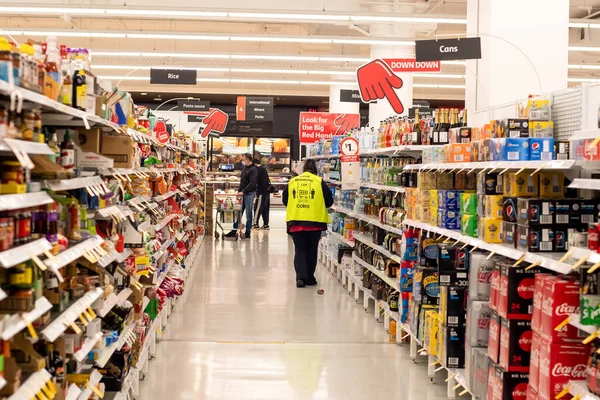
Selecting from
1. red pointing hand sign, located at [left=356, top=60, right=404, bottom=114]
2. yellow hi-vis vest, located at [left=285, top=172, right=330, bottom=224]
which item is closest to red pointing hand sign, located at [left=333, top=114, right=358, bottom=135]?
red pointing hand sign, located at [left=356, top=60, right=404, bottom=114]

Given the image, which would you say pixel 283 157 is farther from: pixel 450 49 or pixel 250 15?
pixel 450 49

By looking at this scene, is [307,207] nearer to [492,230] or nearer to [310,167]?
[310,167]

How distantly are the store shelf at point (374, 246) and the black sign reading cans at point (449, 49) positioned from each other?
2032 mm

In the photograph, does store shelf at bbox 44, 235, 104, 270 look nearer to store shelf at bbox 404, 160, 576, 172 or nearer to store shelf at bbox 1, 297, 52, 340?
store shelf at bbox 1, 297, 52, 340

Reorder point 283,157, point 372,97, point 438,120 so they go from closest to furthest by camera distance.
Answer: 1. point 438,120
2. point 372,97
3. point 283,157

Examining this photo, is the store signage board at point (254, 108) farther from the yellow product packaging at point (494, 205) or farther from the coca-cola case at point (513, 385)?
the coca-cola case at point (513, 385)

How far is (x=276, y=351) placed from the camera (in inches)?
263

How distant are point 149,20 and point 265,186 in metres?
5.84

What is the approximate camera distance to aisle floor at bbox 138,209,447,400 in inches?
218

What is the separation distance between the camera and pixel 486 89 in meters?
7.95

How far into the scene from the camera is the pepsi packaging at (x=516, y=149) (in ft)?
14.3

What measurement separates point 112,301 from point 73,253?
111 cm

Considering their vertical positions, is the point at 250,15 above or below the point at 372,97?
above

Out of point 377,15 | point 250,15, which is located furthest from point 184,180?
point 377,15
